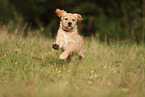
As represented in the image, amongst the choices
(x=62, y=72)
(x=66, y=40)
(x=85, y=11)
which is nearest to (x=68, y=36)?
(x=66, y=40)

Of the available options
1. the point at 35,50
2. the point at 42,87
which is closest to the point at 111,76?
the point at 42,87

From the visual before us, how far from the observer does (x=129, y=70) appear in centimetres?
543

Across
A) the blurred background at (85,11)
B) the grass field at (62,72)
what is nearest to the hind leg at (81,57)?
the grass field at (62,72)

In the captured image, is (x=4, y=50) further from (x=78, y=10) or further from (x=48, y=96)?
(x=78, y=10)

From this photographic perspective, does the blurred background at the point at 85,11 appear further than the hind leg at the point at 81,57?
Yes

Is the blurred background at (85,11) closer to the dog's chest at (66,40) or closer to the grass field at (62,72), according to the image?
the grass field at (62,72)

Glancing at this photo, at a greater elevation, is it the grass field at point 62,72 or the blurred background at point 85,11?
the blurred background at point 85,11

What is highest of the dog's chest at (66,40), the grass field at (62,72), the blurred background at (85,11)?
the blurred background at (85,11)

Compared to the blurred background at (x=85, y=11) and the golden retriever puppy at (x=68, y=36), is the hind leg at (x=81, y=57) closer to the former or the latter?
the golden retriever puppy at (x=68, y=36)

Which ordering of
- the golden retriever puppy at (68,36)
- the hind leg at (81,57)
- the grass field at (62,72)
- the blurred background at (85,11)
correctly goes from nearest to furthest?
1. the grass field at (62,72)
2. the golden retriever puppy at (68,36)
3. the hind leg at (81,57)
4. the blurred background at (85,11)

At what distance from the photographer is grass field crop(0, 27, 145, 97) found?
367 cm

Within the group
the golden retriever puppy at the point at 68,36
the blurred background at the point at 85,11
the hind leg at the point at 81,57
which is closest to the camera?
the golden retriever puppy at the point at 68,36

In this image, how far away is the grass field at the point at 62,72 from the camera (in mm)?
3668

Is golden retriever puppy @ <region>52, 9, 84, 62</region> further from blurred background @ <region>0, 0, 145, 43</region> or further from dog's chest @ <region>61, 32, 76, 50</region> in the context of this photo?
blurred background @ <region>0, 0, 145, 43</region>
